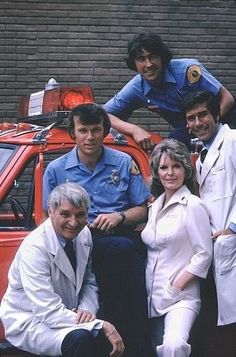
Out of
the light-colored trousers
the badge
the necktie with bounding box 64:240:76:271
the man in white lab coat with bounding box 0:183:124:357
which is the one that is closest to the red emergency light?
the badge

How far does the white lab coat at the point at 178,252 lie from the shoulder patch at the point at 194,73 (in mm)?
1039

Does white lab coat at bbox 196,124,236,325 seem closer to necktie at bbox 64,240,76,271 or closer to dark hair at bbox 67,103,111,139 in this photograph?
dark hair at bbox 67,103,111,139

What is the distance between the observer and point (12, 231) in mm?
4938

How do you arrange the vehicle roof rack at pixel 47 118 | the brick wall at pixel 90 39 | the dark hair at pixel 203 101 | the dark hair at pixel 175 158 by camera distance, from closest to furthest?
1. the dark hair at pixel 175 158
2. the dark hair at pixel 203 101
3. the vehicle roof rack at pixel 47 118
4. the brick wall at pixel 90 39

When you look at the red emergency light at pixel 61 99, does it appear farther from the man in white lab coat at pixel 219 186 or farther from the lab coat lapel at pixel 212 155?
the lab coat lapel at pixel 212 155

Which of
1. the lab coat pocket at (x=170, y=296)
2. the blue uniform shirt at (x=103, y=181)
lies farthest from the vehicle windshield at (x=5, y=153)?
the lab coat pocket at (x=170, y=296)

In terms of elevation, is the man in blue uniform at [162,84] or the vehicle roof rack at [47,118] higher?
the man in blue uniform at [162,84]

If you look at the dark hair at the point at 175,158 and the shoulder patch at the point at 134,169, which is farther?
the shoulder patch at the point at 134,169

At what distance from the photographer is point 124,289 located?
14.8ft

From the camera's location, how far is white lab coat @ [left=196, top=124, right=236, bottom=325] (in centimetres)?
443

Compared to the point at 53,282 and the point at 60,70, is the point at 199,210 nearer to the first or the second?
the point at 53,282

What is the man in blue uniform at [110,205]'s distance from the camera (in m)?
4.55

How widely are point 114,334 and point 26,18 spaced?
5874mm

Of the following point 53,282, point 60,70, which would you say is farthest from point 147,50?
point 60,70
